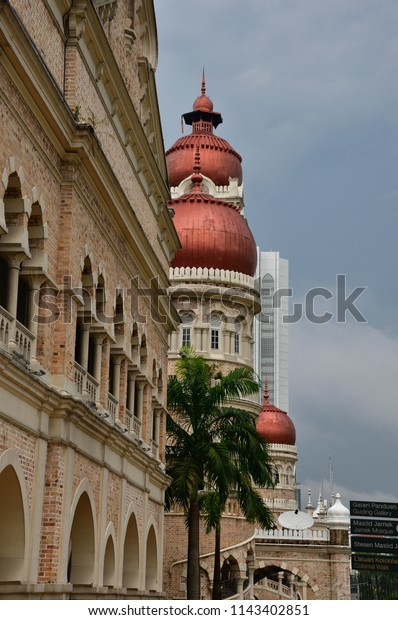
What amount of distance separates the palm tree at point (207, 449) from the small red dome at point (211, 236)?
1872cm

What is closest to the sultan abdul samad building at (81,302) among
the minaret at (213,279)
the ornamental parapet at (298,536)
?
the minaret at (213,279)

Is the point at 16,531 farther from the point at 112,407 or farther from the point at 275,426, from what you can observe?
the point at 275,426

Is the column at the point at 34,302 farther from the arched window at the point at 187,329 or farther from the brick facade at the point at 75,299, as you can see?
the arched window at the point at 187,329

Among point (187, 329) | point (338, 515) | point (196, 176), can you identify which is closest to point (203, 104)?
point (196, 176)

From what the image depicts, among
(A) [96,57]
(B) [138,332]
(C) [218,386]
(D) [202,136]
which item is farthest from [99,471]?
(D) [202,136]

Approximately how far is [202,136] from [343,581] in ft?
83.9

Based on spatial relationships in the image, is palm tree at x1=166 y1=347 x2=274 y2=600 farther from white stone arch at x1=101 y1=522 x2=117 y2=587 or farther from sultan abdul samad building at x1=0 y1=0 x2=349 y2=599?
white stone arch at x1=101 y1=522 x2=117 y2=587

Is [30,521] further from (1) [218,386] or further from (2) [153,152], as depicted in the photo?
(1) [218,386]

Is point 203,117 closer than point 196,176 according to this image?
No

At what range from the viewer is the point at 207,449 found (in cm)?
3048

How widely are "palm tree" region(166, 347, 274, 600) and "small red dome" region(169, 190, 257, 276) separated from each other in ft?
61.4

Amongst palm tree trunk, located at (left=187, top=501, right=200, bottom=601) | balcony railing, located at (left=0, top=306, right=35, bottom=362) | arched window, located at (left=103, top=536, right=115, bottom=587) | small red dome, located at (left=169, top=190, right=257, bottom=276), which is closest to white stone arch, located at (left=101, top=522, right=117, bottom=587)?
arched window, located at (left=103, top=536, right=115, bottom=587)

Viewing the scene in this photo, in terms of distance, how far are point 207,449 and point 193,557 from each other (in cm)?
325

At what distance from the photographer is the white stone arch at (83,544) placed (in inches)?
750
